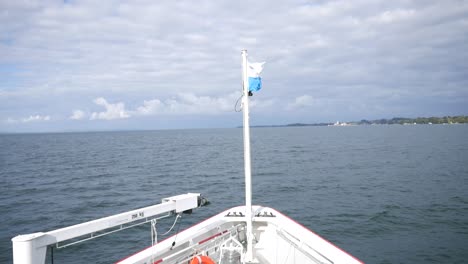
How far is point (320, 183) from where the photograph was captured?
79.9ft

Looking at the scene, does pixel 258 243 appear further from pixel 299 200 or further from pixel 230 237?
pixel 299 200

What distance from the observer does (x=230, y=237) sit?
255 inches

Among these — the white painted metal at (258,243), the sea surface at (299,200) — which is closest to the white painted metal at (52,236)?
the white painted metal at (258,243)

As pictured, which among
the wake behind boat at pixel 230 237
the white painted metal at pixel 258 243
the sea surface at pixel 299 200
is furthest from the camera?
the sea surface at pixel 299 200

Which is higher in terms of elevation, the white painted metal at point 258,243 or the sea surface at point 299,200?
the white painted metal at point 258,243

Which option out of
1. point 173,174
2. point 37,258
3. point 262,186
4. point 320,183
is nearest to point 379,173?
point 320,183

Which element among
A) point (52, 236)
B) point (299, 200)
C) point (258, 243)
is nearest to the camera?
point (52, 236)

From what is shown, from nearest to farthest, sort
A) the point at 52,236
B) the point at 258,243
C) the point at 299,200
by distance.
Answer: the point at 52,236 < the point at 258,243 < the point at 299,200

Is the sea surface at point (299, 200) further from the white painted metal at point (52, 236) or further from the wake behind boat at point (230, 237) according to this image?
the white painted metal at point (52, 236)

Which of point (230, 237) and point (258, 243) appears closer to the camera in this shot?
point (230, 237)

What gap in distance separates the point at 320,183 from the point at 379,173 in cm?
684

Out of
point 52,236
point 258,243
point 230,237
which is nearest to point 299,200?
point 258,243

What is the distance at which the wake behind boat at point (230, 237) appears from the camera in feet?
15.1

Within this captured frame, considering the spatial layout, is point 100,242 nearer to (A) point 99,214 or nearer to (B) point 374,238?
(A) point 99,214
